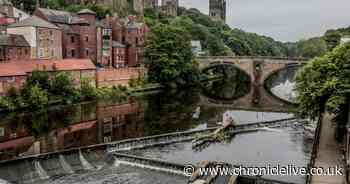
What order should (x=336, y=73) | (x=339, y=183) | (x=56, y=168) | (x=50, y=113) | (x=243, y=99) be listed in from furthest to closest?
(x=243, y=99), (x=50, y=113), (x=336, y=73), (x=56, y=168), (x=339, y=183)

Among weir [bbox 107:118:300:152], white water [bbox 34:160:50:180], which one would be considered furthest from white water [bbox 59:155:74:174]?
weir [bbox 107:118:300:152]

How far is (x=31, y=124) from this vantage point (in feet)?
113

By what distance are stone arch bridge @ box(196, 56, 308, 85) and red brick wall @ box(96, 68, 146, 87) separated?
1915cm

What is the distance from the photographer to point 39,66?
151ft

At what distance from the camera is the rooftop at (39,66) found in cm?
4210

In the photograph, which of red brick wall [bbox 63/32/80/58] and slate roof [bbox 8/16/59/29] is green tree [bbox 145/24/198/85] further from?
slate roof [bbox 8/16/59/29]

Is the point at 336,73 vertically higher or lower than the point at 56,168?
higher

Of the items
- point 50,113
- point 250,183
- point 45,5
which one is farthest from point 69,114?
point 45,5

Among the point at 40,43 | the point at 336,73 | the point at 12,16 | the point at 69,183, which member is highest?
the point at 12,16

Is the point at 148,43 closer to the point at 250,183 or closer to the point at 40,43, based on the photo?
the point at 40,43

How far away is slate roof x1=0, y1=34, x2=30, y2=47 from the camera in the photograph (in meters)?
48.5

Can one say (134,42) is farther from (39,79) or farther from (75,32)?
(39,79)

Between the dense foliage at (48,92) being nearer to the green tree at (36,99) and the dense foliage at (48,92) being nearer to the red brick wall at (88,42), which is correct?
the green tree at (36,99)

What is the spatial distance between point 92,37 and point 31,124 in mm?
31120
